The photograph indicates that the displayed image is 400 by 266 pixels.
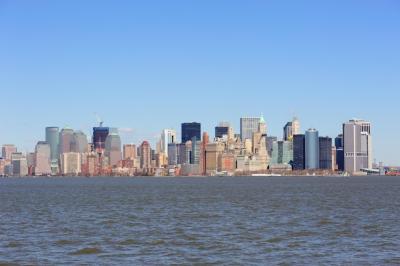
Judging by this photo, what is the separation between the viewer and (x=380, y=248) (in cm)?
3897

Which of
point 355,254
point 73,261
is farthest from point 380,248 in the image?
point 73,261

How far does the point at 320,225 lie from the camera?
52.5 m

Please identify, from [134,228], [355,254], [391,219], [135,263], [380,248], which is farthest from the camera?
[391,219]

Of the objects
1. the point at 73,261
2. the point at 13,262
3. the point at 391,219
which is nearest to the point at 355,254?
the point at 73,261

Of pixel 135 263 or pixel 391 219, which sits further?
pixel 391 219

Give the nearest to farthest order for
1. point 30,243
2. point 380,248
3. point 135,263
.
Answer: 1. point 135,263
2. point 380,248
3. point 30,243

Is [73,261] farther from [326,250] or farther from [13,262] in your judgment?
[326,250]

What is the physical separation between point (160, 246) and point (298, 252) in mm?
7624

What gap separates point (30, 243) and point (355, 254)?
18.1 metres

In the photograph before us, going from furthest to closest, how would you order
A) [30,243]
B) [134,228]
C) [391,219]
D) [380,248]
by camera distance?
[391,219], [134,228], [30,243], [380,248]

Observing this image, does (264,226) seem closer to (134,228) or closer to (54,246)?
(134,228)

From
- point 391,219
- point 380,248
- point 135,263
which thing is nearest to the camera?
point 135,263

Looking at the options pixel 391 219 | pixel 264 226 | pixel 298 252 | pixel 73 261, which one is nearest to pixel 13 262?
pixel 73 261

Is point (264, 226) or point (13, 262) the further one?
point (264, 226)
